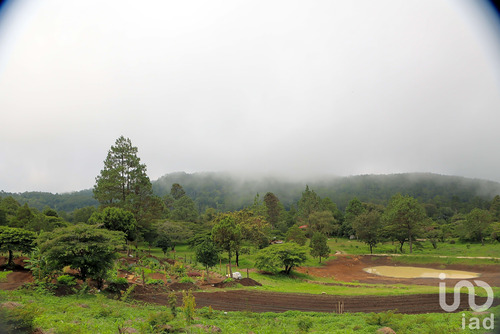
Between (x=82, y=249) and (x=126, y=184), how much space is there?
21.0 metres

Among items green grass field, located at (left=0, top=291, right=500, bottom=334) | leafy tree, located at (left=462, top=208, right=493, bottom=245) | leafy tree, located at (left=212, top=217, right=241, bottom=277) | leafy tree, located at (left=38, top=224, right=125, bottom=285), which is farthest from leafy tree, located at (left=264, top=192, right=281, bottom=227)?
green grass field, located at (left=0, top=291, right=500, bottom=334)

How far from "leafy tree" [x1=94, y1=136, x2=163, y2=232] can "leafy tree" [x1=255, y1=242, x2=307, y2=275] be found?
17.0 meters

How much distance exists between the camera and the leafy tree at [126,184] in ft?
111

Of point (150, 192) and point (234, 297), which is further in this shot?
point (150, 192)

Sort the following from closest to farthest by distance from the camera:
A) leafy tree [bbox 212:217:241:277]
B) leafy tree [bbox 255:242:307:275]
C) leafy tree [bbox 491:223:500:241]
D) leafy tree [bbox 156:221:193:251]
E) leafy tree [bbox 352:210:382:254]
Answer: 1. leafy tree [bbox 212:217:241:277]
2. leafy tree [bbox 255:242:307:275]
3. leafy tree [bbox 156:221:193:251]
4. leafy tree [bbox 491:223:500:241]
5. leafy tree [bbox 352:210:382:254]

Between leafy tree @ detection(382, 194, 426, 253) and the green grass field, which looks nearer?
the green grass field

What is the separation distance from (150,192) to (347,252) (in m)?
36.5

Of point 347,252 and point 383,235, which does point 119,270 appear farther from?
point 383,235

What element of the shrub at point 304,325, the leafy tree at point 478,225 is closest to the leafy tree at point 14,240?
the shrub at point 304,325

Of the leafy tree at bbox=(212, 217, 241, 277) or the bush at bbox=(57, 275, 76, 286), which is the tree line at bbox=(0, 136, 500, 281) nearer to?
the leafy tree at bbox=(212, 217, 241, 277)

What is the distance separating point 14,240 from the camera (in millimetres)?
18578

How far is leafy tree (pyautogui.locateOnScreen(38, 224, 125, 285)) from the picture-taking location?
14.6m

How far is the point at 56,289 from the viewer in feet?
47.7

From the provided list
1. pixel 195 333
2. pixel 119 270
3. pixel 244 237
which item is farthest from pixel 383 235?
pixel 195 333
